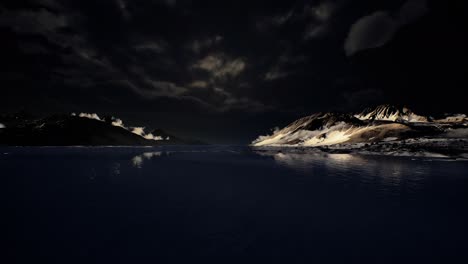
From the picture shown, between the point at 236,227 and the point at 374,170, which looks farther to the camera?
the point at 374,170

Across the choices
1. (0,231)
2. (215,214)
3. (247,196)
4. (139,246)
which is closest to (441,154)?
(247,196)

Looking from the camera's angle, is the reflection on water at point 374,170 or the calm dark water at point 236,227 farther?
the reflection on water at point 374,170

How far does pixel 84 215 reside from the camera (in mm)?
18844

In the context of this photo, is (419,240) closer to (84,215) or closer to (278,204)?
(278,204)

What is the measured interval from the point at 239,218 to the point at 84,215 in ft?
43.8

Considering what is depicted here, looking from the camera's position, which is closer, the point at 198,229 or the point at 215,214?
the point at 198,229

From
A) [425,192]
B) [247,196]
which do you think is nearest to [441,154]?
[425,192]

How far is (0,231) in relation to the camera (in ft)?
49.8

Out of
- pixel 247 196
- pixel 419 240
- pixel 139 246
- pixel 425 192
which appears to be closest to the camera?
pixel 139 246

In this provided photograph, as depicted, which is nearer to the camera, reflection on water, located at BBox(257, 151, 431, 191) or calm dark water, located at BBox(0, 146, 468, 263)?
calm dark water, located at BBox(0, 146, 468, 263)

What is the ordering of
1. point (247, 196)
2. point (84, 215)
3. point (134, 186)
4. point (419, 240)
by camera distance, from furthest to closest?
point (134, 186), point (247, 196), point (84, 215), point (419, 240)

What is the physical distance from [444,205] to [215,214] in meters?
23.0

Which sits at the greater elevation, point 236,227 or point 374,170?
point 374,170

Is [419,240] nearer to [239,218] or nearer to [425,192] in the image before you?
[239,218]
